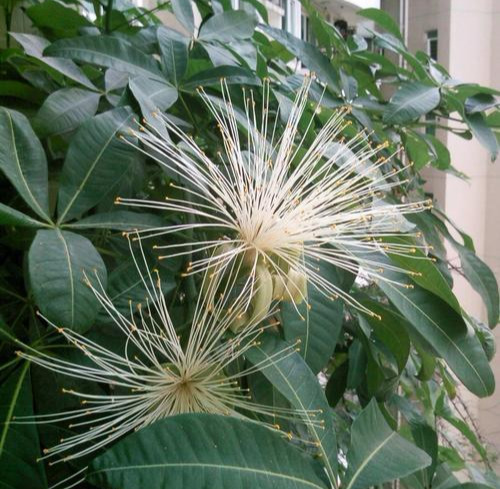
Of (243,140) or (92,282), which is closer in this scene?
(92,282)

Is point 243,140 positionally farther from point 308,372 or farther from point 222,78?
point 308,372

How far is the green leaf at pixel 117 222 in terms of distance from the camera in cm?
46

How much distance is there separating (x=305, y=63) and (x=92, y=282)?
1.67ft

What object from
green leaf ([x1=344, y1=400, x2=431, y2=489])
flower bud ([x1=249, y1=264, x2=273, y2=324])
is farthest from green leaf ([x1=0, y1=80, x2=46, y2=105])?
green leaf ([x1=344, y1=400, x2=431, y2=489])

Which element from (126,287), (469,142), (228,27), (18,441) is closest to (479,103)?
(228,27)

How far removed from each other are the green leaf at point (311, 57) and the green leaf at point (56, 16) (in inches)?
9.7

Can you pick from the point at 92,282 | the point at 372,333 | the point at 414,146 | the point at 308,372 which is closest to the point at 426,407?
the point at 372,333

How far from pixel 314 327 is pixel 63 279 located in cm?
21

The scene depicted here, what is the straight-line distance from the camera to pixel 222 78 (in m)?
0.57

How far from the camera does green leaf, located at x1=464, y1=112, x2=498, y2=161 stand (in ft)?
2.69

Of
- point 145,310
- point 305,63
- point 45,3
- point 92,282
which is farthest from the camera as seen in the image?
point 305,63

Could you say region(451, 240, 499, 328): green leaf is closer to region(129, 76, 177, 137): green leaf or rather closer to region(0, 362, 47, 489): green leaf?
region(129, 76, 177, 137): green leaf

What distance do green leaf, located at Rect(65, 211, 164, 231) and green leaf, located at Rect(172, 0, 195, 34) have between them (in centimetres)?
34

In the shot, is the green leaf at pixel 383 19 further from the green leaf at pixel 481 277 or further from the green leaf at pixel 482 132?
the green leaf at pixel 481 277
